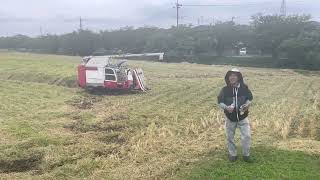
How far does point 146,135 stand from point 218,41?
179 feet

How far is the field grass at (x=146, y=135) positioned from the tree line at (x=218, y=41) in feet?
92.7

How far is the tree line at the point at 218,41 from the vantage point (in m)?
56.1

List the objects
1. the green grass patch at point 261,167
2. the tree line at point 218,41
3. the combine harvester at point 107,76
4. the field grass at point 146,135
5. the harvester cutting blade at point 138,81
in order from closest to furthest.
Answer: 1. the green grass patch at point 261,167
2. the field grass at point 146,135
3. the combine harvester at point 107,76
4. the harvester cutting blade at point 138,81
5. the tree line at point 218,41

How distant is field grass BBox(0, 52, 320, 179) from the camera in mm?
11109

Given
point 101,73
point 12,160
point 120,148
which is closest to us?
point 12,160

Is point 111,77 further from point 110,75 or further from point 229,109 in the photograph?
point 229,109

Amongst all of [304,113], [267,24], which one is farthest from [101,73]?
[267,24]

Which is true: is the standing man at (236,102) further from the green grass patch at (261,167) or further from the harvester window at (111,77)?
the harvester window at (111,77)

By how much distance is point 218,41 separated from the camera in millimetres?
68812

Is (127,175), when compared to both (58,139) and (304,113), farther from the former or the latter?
(304,113)

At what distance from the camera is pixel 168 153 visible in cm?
1277

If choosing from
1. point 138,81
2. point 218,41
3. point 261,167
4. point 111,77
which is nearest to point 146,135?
point 261,167

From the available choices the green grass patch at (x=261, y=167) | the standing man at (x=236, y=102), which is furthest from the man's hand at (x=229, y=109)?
the green grass patch at (x=261, y=167)

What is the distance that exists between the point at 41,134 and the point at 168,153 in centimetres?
447
